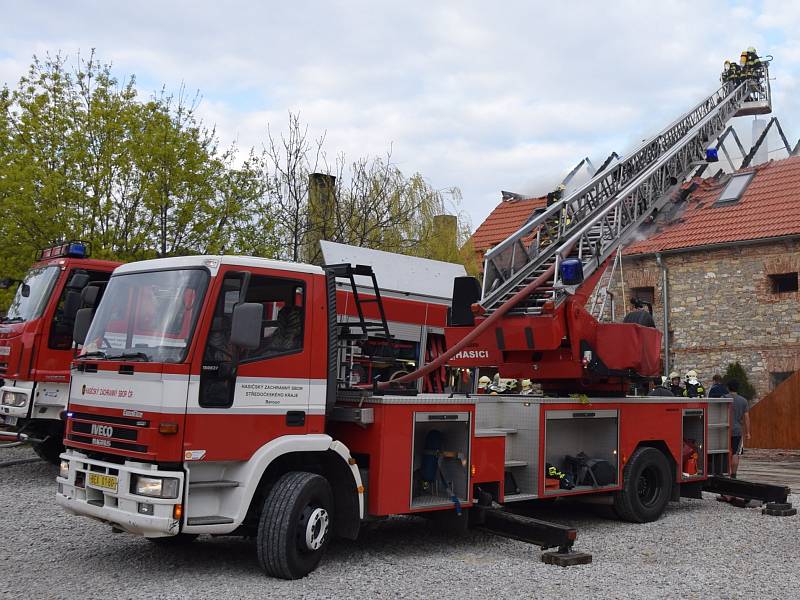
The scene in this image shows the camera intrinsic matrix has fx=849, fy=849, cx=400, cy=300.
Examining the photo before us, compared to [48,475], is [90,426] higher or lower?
higher

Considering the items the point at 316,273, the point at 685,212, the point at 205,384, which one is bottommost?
the point at 205,384

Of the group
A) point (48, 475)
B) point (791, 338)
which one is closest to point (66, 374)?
point (48, 475)

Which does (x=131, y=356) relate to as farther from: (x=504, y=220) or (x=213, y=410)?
(x=504, y=220)

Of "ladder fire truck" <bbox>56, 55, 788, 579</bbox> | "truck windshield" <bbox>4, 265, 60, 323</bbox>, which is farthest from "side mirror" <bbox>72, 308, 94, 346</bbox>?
"truck windshield" <bbox>4, 265, 60, 323</bbox>

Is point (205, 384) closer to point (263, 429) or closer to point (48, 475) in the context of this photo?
point (263, 429)

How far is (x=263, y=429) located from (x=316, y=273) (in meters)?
1.35

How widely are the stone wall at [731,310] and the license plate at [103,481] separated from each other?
15.7 m

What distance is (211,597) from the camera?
19.4 feet

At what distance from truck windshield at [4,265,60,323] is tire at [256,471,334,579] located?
19.7 feet

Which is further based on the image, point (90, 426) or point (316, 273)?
point (316, 273)

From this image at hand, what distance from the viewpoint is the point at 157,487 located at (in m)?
5.96

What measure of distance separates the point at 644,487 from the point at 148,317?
6183 mm

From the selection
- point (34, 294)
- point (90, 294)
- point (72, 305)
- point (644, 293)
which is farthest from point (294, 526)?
point (644, 293)

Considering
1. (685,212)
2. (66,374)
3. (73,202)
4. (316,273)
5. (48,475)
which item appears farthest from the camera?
(685,212)
